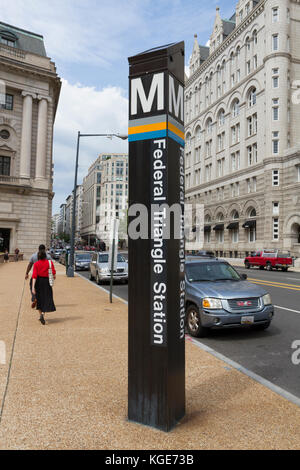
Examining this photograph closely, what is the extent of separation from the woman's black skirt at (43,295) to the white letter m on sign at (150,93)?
236 inches

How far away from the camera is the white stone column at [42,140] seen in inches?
1604

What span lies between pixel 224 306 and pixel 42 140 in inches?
1514

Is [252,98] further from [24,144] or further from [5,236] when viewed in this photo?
[5,236]

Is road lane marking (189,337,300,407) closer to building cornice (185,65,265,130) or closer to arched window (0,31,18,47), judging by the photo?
arched window (0,31,18,47)

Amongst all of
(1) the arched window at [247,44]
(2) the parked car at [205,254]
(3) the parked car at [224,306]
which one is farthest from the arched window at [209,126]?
(3) the parked car at [224,306]

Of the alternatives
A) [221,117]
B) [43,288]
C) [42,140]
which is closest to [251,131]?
[221,117]

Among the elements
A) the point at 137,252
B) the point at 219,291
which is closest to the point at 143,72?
the point at 137,252

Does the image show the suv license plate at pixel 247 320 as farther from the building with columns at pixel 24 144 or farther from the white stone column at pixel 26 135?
the white stone column at pixel 26 135

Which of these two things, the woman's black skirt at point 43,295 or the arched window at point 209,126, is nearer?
the woman's black skirt at point 43,295

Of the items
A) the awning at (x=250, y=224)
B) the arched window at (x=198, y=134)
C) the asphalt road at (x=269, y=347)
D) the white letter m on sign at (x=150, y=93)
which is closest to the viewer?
the white letter m on sign at (x=150, y=93)

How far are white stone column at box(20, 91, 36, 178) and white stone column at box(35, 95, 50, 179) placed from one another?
0.95 metres

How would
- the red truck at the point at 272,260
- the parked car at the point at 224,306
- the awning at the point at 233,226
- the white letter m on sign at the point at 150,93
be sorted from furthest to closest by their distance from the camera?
the awning at the point at 233,226 < the red truck at the point at 272,260 < the parked car at the point at 224,306 < the white letter m on sign at the point at 150,93

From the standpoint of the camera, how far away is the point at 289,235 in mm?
40281

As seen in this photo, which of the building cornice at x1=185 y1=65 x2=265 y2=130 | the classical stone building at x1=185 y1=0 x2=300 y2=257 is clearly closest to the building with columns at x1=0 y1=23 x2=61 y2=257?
the building cornice at x1=185 y1=65 x2=265 y2=130
